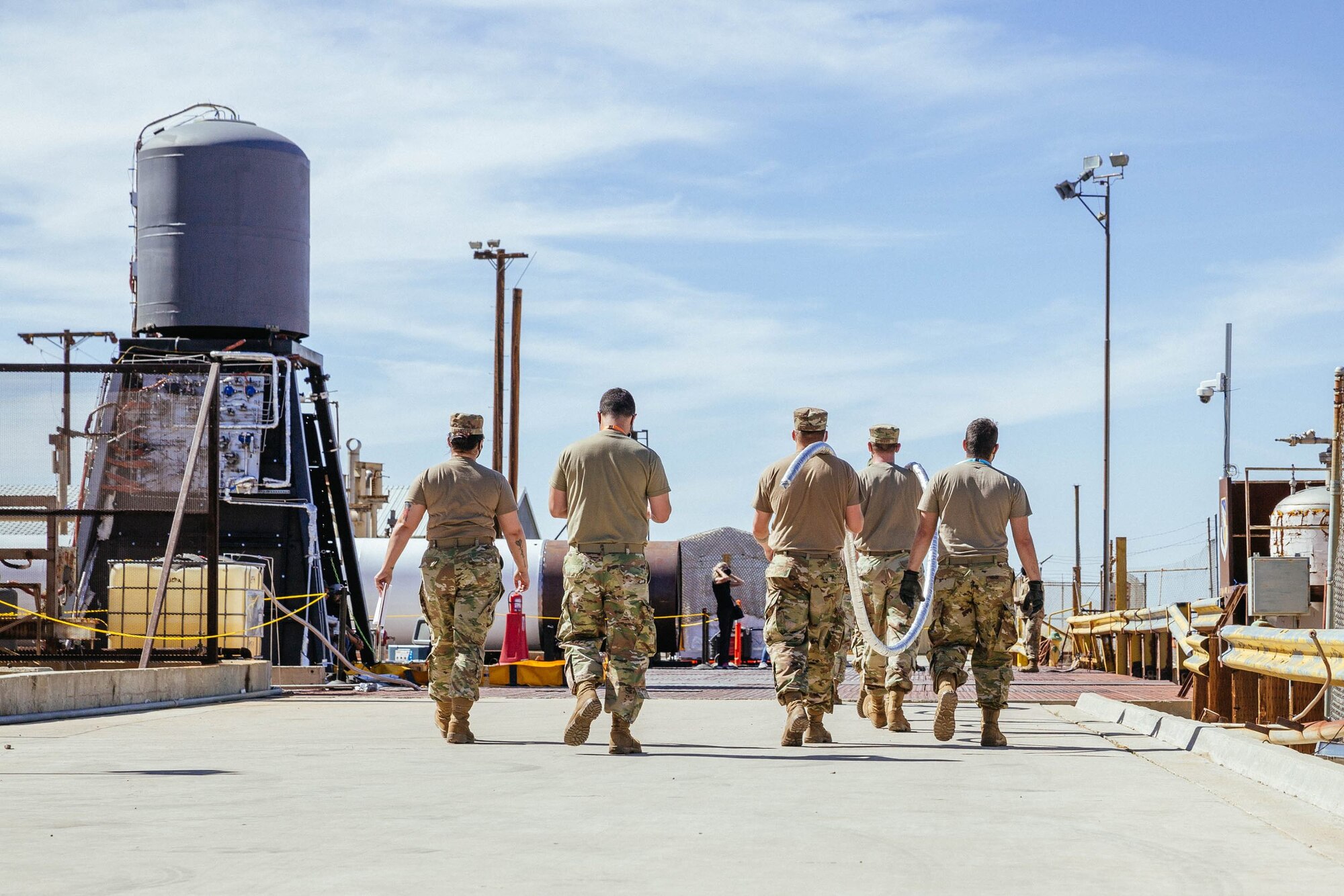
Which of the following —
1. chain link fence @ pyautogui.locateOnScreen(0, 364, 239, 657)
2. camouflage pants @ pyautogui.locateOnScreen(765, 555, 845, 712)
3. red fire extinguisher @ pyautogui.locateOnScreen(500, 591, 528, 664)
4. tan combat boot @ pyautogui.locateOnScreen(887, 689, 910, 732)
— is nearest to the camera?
camouflage pants @ pyautogui.locateOnScreen(765, 555, 845, 712)

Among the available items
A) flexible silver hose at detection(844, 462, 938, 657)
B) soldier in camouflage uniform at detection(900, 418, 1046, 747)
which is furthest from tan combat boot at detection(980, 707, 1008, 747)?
flexible silver hose at detection(844, 462, 938, 657)

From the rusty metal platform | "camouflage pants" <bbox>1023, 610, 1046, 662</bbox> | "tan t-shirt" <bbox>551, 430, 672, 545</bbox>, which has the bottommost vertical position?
the rusty metal platform

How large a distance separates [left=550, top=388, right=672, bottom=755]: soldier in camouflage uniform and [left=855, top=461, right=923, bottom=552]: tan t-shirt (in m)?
2.75

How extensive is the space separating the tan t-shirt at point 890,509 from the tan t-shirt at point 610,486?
2.71 m

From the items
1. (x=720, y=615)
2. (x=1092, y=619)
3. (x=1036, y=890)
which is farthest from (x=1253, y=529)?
(x=1036, y=890)

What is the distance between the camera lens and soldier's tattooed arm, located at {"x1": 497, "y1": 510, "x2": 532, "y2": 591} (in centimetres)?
1042

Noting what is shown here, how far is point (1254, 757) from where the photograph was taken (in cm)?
832

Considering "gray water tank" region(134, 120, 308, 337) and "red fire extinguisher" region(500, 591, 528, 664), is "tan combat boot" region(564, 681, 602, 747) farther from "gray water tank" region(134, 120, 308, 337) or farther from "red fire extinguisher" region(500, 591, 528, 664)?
"gray water tank" region(134, 120, 308, 337)

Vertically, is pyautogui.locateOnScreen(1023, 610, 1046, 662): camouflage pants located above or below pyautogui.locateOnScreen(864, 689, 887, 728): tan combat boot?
above

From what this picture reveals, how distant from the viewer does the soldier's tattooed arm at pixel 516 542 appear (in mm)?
10422

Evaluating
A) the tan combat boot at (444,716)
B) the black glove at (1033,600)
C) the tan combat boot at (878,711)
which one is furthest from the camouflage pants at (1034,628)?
the tan combat boot at (444,716)

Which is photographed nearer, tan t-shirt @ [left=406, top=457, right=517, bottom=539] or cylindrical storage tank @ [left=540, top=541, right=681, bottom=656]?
tan t-shirt @ [left=406, top=457, right=517, bottom=539]

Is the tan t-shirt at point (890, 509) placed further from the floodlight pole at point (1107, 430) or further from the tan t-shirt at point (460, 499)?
the floodlight pole at point (1107, 430)

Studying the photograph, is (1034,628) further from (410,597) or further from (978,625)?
(410,597)
